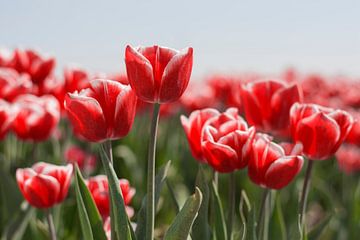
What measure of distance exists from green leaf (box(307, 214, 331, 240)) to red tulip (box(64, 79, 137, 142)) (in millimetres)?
654

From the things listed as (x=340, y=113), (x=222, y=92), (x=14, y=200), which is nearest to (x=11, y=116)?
(x=14, y=200)

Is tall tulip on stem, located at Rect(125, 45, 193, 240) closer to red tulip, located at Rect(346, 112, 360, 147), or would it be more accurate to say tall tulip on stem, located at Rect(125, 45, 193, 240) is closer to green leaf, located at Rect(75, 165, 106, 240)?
green leaf, located at Rect(75, 165, 106, 240)

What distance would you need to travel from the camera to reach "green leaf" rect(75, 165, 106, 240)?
0.97 meters

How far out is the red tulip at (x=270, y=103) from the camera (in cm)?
127

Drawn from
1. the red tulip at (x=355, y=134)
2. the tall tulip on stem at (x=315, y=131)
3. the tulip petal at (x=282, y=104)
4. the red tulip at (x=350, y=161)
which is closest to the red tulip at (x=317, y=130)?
the tall tulip on stem at (x=315, y=131)

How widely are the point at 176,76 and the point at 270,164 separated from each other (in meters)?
0.28

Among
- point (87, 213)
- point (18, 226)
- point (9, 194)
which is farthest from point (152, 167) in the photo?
point (9, 194)

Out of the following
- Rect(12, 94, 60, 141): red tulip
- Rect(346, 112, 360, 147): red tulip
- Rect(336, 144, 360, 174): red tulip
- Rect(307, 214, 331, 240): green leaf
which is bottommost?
Rect(336, 144, 360, 174): red tulip

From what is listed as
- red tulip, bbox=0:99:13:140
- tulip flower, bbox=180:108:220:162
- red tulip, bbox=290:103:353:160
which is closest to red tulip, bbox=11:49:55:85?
red tulip, bbox=0:99:13:140

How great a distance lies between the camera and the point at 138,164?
304cm

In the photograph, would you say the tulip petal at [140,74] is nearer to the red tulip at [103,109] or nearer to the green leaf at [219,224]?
the red tulip at [103,109]

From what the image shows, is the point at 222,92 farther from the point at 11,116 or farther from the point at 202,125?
the point at 202,125

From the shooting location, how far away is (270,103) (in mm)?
1294

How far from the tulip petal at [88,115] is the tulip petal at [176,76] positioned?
0.10 meters
